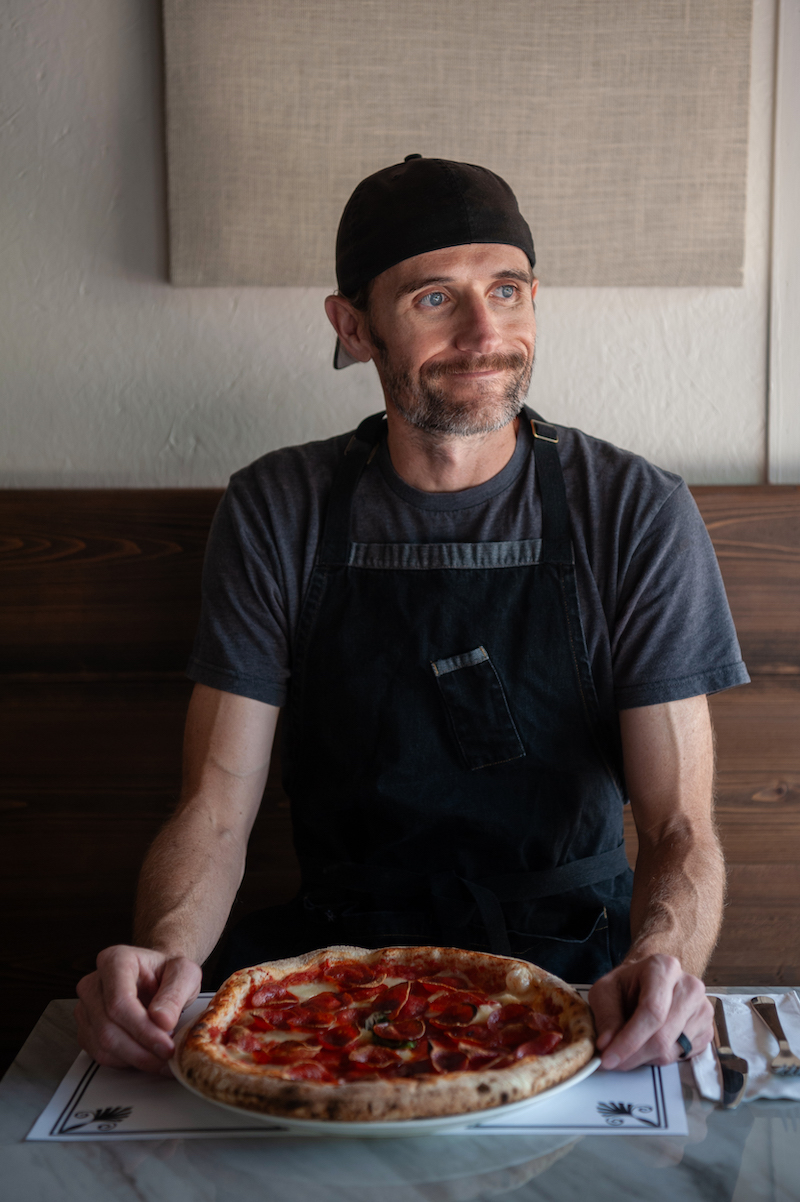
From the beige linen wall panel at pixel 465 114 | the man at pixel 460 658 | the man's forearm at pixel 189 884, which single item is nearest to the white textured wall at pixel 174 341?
the beige linen wall panel at pixel 465 114

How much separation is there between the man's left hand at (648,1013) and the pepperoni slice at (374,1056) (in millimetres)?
186

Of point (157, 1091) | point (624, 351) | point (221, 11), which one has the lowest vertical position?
point (157, 1091)

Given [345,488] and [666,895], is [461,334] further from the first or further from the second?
[666,895]

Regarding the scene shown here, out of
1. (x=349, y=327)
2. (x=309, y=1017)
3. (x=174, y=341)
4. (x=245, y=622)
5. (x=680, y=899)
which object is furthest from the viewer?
(x=174, y=341)

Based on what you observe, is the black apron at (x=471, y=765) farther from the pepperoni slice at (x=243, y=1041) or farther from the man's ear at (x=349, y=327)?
the pepperoni slice at (x=243, y=1041)

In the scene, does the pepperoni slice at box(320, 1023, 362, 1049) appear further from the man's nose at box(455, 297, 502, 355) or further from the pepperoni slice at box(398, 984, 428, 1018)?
the man's nose at box(455, 297, 502, 355)

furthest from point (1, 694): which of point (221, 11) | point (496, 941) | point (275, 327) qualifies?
point (221, 11)

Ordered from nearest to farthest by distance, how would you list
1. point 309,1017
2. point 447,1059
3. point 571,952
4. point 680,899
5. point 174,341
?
point 447,1059 → point 309,1017 → point 680,899 → point 571,952 → point 174,341

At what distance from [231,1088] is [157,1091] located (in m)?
0.13

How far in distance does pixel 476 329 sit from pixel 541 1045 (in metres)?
0.95

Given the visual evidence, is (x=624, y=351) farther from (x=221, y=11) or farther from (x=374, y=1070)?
(x=374, y=1070)

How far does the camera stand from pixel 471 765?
1.37m

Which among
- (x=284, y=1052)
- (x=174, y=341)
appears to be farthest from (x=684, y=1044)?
(x=174, y=341)

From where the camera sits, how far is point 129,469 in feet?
6.05
